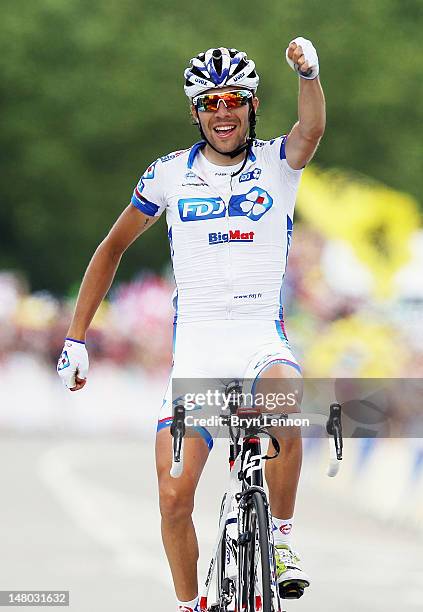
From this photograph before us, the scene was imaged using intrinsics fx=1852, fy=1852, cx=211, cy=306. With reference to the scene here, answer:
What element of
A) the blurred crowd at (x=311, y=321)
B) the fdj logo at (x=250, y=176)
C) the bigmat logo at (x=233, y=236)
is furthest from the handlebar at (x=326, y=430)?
the blurred crowd at (x=311, y=321)

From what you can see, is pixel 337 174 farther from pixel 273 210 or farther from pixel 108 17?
pixel 273 210

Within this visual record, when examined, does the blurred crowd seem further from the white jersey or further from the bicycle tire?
the bicycle tire

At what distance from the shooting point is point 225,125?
7246mm

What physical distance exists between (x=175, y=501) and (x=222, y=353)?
1.98 feet

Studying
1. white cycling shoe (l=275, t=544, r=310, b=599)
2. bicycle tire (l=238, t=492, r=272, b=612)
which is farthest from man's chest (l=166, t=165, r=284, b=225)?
white cycling shoe (l=275, t=544, r=310, b=599)

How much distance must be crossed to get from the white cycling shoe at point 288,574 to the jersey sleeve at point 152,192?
143 cm

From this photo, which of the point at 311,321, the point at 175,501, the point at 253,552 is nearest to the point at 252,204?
the point at 175,501

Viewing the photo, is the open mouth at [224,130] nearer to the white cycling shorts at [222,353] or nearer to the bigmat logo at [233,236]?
the bigmat logo at [233,236]

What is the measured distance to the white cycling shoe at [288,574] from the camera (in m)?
7.13

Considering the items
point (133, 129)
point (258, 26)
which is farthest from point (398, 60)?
point (133, 129)

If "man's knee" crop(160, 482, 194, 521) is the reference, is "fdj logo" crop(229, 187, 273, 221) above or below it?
above

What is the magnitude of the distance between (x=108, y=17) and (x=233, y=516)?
37.8m

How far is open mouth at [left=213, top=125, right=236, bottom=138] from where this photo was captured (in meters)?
7.25

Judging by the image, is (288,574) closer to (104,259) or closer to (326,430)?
(326,430)
